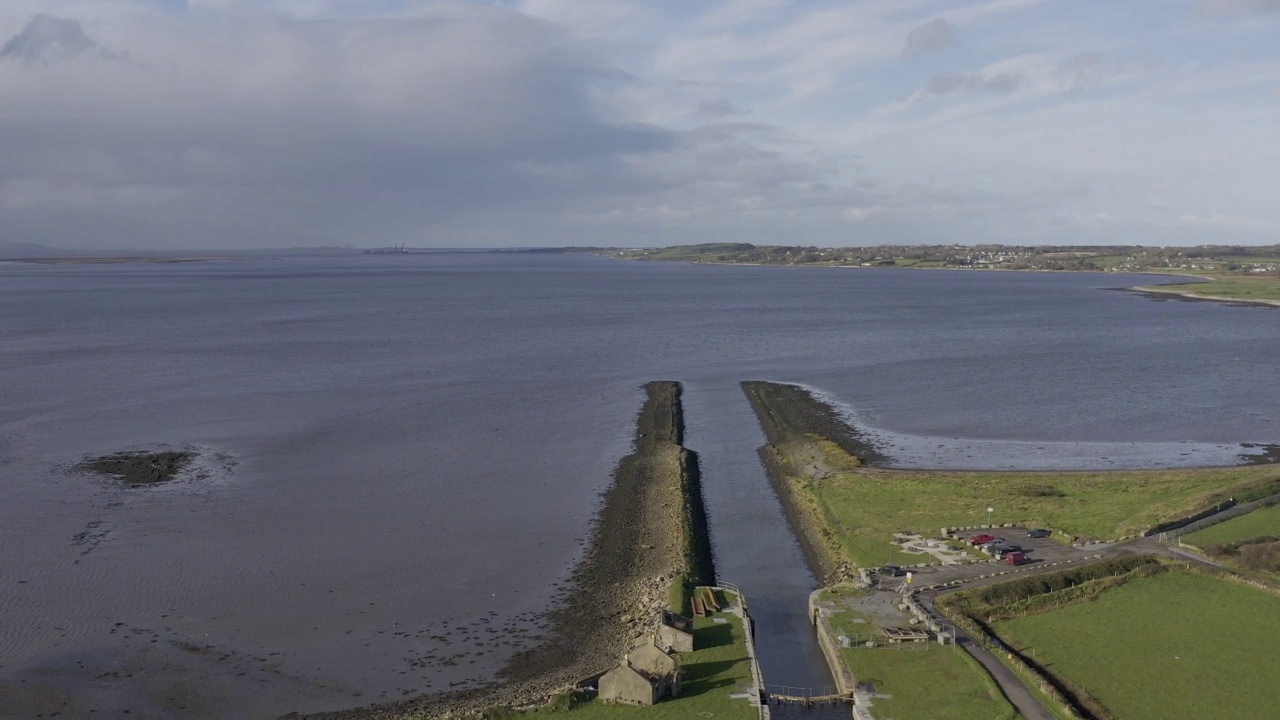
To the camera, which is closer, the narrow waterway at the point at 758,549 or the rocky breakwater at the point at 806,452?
the narrow waterway at the point at 758,549

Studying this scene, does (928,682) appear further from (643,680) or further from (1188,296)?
(1188,296)

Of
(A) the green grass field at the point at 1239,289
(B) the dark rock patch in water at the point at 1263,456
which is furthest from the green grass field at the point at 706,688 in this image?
(A) the green grass field at the point at 1239,289

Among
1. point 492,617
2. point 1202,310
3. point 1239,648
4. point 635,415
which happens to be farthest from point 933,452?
point 1202,310

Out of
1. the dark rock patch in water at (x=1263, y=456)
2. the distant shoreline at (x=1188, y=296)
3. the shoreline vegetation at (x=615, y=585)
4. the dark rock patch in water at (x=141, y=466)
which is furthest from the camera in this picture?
the distant shoreline at (x=1188, y=296)

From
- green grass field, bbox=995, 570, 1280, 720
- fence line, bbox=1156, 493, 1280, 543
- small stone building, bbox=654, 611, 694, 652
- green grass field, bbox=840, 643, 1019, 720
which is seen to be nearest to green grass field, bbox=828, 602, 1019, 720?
green grass field, bbox=840, 643, 1019, 720

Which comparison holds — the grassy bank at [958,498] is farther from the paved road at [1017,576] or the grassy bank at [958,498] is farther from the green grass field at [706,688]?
the green grass field at [706,688]

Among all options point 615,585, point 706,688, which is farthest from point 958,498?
point 706,688
